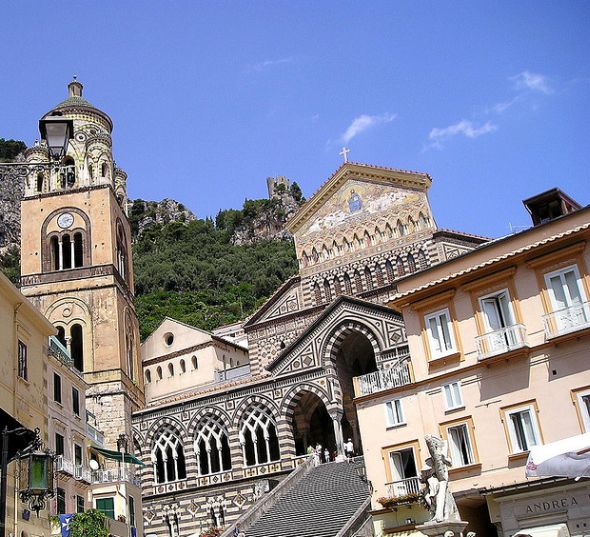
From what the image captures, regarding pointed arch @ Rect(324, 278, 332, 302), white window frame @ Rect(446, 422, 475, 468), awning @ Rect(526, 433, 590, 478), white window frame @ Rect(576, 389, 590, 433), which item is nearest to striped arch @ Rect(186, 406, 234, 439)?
pointed arch @ Rect(324, 278, 332, 302)

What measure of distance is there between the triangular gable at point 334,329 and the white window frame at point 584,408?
570 inches

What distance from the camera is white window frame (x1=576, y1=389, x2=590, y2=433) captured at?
18672mm

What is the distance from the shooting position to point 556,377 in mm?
19438

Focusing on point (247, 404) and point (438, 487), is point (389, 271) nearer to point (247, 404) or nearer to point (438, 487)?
point (247, 404)

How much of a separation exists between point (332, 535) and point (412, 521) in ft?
7.29

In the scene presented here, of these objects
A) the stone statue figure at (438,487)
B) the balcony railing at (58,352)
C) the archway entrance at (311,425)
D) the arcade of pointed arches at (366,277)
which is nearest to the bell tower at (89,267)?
the balcony railing at (58,352)

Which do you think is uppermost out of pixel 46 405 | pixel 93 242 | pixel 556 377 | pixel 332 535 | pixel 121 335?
pixel 93 242

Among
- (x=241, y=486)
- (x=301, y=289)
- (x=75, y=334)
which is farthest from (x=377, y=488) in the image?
(x=75, y=334)

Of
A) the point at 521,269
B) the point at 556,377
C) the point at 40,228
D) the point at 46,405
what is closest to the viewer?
the point at 556,377

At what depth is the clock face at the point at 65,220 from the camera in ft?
136

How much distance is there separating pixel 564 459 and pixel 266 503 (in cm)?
1725

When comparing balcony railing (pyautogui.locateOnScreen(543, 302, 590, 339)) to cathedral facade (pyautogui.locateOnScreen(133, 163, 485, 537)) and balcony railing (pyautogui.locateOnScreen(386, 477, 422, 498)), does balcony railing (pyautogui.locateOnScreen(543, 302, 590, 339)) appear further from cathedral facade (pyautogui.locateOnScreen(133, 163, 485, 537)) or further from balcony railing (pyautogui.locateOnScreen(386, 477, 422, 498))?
cathedral facade (pyautogui.locateOnScreen(133, 163, 485, 537))

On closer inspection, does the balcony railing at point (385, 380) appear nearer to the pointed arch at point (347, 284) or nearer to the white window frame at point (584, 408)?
the white window frame at point (584, 408)

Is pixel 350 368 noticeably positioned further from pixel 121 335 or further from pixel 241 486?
pixel 121 335
